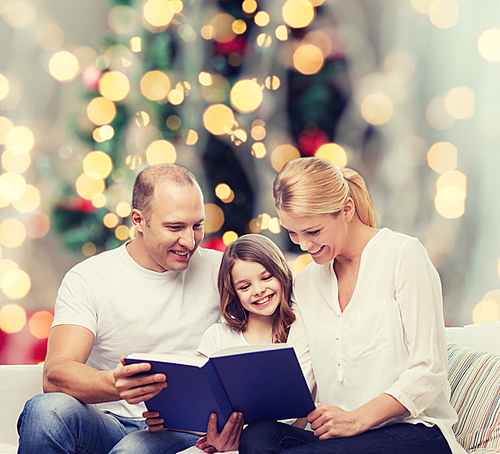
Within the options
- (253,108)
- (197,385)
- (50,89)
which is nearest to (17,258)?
(50,89)

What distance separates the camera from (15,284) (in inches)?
89.0

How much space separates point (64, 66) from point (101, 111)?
41cm

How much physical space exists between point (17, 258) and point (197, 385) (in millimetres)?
1571

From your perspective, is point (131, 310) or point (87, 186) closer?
point (131, 310)

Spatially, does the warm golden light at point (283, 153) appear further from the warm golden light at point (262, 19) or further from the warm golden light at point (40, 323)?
the warm golden light at point (40, 323)

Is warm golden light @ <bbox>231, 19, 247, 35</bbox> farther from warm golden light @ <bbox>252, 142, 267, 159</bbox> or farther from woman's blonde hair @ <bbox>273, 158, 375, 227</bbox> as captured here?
woman's blonde hair @ <bbox>273, 158, 375, 227</bbox>

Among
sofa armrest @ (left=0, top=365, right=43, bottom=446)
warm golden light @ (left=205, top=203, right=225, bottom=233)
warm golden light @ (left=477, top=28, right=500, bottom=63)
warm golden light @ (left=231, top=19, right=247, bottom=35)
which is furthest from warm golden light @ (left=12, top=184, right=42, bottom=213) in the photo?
warm golden light @ (left=477, top=28, right=500, bottom=63)

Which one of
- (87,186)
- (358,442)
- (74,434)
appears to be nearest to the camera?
(358,442)

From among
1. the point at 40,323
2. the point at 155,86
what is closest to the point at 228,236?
the point at 155,86

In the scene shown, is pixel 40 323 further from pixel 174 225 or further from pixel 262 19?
pixel 262 19

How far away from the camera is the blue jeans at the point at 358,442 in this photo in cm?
96

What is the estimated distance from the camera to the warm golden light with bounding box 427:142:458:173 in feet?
7.58

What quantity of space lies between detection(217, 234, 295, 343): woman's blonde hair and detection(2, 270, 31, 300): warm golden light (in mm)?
1256

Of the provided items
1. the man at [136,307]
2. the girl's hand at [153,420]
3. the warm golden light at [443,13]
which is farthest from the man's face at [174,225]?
the warm golden light at [443,13]
